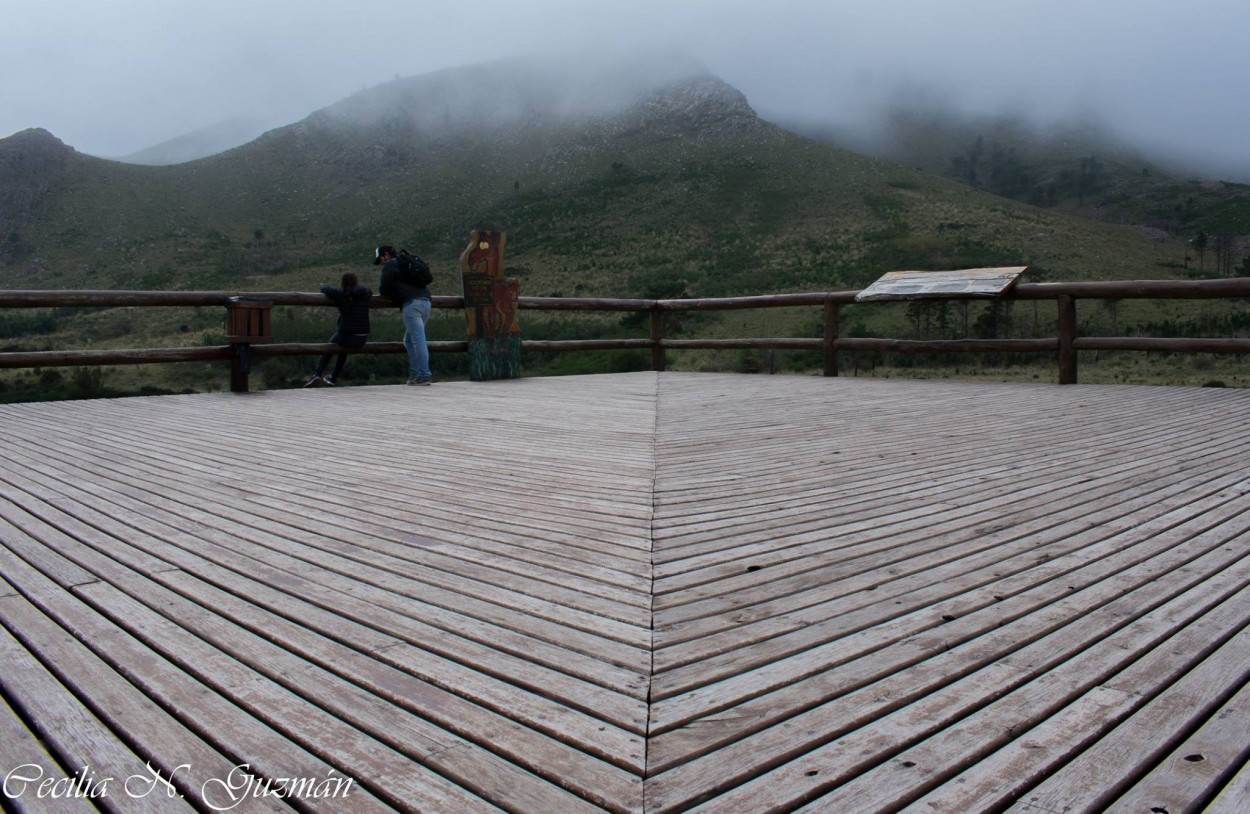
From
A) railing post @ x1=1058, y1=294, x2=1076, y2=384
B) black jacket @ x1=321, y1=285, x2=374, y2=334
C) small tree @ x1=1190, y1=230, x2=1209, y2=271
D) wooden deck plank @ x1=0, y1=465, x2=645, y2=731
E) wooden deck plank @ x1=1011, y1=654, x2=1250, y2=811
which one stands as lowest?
wooden deck plank @ x1=1011, y1=654, x2=1250, y2=811

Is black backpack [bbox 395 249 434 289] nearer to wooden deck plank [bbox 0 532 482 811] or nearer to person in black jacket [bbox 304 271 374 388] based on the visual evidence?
person in black jacket [bbox 304 271 374 388]

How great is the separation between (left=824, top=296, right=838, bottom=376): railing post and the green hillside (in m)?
14.4

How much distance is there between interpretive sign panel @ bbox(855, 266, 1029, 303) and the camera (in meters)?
7.79

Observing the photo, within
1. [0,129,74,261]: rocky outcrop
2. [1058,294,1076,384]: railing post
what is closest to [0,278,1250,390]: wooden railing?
[1058,294,1076,384]: railing post

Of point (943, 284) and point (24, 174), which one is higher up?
A: point (24, 174)

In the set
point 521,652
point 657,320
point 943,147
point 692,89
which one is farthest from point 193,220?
point 943,147

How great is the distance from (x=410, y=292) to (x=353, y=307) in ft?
1.87

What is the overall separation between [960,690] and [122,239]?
194ft

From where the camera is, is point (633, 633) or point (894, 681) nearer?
point (894, 681)

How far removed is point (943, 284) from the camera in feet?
26.8

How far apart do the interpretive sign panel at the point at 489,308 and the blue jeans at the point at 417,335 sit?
0.44 meters

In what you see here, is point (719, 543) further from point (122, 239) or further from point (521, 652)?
point (122, 239)

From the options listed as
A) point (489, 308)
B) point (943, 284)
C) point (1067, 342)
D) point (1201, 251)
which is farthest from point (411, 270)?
point (1201, 251)

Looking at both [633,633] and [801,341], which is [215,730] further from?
[801,341]
